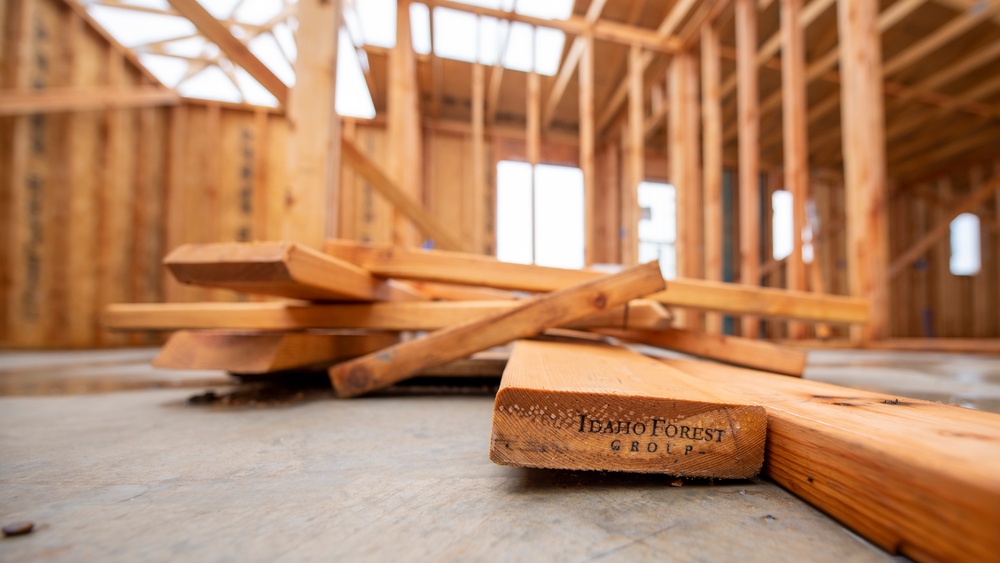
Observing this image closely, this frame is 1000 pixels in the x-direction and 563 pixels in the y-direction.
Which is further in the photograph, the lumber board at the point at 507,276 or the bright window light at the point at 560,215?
the bright window light at the point at 560,215

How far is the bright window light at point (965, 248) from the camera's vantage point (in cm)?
961

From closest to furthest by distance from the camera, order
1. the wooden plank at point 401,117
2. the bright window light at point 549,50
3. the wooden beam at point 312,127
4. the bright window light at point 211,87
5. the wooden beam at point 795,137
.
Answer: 1. the wooden beam at point 312,127
2. the wooden beam at point 795,137
3. the wooden plank at point 401,117
4. the bright window light at point 549,50
5. the bright window light at point 211,87

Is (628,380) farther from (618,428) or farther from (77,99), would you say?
(77,99)

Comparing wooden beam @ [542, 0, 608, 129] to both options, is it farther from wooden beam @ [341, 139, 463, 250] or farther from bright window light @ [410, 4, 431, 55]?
wooden beam @ [341, 139, 463, 250]

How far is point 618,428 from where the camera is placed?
2.42 ft

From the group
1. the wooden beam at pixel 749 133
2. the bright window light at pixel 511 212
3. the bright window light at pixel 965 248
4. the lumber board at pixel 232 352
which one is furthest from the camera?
the bright window light at pixel 965 248

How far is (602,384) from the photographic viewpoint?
2.66ft

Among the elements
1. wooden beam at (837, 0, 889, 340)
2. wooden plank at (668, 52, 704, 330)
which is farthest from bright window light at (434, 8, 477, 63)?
wooden beam at (837, 0, 889, 340)

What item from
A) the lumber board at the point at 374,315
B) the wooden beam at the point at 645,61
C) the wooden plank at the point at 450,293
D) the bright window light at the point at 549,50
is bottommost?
the lumber board at the point at 374,315

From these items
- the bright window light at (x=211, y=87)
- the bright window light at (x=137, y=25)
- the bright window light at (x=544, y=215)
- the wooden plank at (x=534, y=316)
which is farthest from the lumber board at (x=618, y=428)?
the bright window light at (x=211, y=87)

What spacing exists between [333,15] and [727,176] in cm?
879

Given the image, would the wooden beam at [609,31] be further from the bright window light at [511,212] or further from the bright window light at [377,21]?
the bright window light at [511,212]

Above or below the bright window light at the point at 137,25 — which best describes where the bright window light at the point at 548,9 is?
below

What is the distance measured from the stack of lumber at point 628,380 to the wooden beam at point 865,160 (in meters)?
1.67
